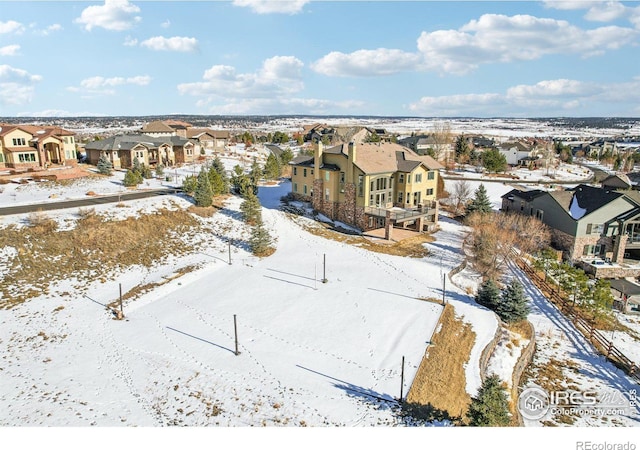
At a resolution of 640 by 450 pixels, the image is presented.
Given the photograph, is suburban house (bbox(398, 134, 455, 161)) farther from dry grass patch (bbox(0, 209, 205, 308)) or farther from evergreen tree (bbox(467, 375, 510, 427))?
evergreen tree (bbox(467, 375, 510, 427))

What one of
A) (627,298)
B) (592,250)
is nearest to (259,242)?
(627,298)

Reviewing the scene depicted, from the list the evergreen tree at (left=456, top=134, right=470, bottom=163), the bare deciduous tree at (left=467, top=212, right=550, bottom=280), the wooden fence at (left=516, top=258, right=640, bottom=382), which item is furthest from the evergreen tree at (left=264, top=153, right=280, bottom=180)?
the evergreen tree at (left=456, top=134, right=470, bottom=163)

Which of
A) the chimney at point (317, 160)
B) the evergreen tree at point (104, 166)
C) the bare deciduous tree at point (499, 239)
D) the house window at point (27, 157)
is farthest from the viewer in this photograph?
the evergreen tree at point (104, 166)

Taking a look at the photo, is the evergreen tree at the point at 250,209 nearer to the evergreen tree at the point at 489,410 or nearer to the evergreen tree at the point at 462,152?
the evergreen tree at the point at 489,410

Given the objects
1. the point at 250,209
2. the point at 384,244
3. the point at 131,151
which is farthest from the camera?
the point at 131,151

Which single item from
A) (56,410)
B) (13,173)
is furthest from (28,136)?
(56,410)

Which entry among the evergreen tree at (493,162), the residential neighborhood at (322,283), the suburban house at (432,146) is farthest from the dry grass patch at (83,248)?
the suburban house at (432,146)

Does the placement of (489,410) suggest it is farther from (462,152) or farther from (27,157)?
(462,152)
